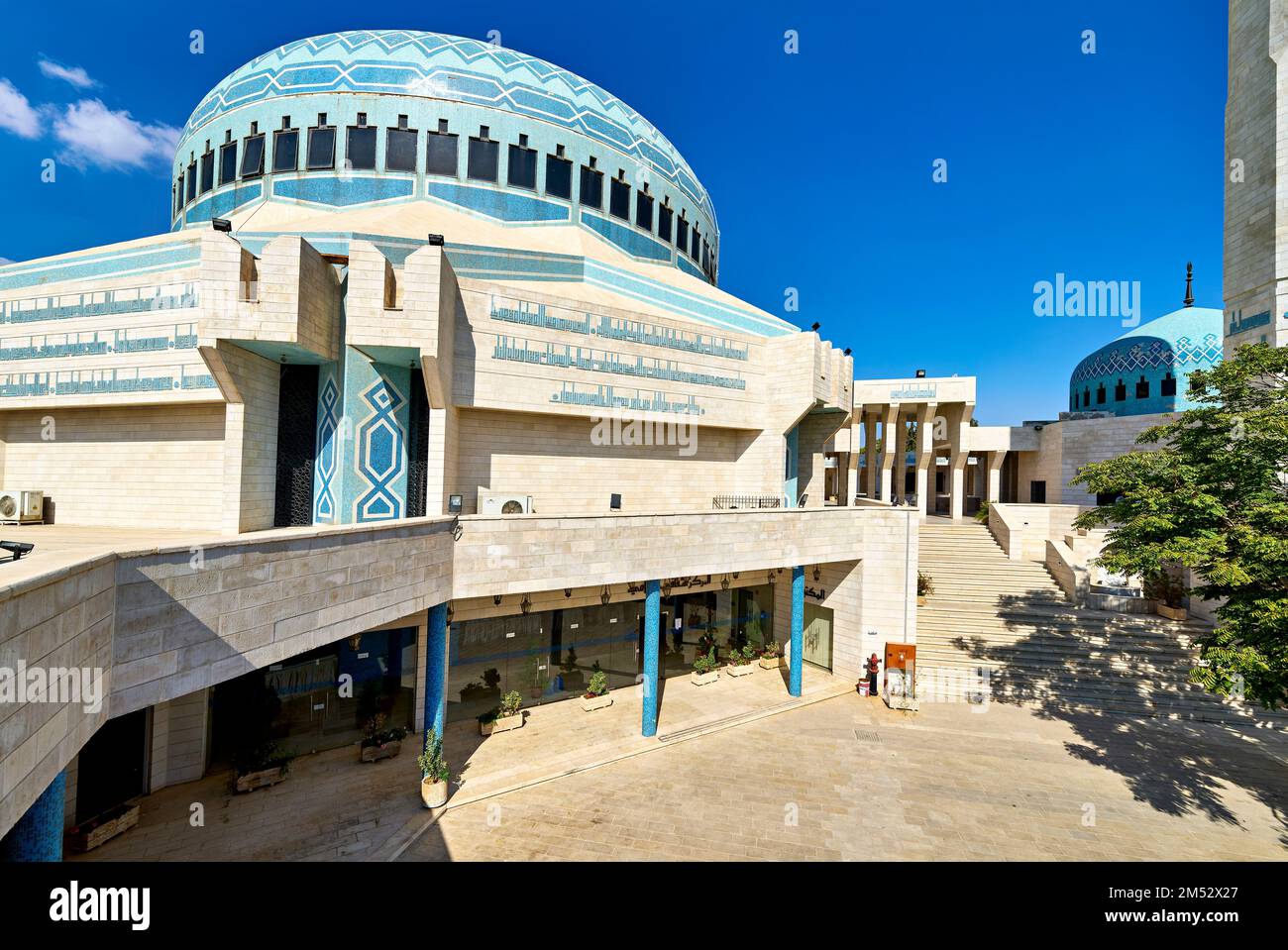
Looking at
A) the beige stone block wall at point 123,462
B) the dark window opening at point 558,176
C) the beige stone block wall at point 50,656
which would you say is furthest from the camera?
the dark window opening at point 558,176

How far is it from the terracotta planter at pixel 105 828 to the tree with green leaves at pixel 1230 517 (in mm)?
21902

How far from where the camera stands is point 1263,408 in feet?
36.7

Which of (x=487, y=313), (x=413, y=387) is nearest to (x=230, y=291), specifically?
(x=413, y=387)

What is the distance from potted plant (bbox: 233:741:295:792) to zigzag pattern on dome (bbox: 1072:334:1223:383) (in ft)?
189

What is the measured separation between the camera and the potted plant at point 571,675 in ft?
57.3

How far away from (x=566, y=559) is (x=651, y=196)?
2424cm

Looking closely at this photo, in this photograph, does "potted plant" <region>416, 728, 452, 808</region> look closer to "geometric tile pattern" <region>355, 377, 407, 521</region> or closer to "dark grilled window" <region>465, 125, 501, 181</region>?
"geometric tile pattern" <region>355, 377, 407, 521</region>

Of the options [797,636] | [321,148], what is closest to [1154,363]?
[797,636]

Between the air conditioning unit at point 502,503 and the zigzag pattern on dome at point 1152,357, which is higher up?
the zigzag pattern on dome at point 1152,357

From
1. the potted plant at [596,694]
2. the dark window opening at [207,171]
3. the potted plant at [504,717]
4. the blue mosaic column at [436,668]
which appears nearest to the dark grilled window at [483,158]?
the dark window opening at [207,171]

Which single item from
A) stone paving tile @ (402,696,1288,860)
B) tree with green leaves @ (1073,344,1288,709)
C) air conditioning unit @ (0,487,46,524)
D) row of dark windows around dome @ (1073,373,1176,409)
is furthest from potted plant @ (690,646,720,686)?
row of dark windows around dome @ (1073,373,1176,409)

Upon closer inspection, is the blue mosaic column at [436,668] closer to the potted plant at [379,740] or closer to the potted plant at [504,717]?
the potted plant at [379,740]

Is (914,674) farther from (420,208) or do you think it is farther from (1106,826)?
(420,208)

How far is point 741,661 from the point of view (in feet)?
68.7
